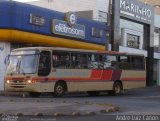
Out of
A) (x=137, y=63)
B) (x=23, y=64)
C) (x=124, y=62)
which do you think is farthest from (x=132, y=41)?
(x=23, y=64)

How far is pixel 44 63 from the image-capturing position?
27.2 metres

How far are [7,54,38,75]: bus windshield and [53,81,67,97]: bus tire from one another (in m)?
1.83

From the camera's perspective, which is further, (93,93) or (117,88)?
(117,88)

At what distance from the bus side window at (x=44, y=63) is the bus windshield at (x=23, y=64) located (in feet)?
0.99

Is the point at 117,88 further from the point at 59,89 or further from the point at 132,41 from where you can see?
the point at 132,41

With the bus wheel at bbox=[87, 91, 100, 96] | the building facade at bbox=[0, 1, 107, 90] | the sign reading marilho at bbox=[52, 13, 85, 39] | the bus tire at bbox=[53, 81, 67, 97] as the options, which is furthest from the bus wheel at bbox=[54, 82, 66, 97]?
the sign reading marilho at bbox=[52, 13, 85, 39]

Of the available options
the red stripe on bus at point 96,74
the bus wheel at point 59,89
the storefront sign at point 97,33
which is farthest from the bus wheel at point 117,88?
the storefront sign at point 97,33

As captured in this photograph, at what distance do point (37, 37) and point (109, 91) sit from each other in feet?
21.8

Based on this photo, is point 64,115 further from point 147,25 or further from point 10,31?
point 147,25

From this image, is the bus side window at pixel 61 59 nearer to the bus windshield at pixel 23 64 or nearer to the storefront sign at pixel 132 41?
the bus windshield at pixel 23 64

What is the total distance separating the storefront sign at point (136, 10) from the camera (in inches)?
1877

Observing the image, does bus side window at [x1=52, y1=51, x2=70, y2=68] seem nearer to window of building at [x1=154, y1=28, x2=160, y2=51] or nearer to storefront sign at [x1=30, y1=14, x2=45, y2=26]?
storefront sign at [x1=30, y1=14, x2=45, y2=26]

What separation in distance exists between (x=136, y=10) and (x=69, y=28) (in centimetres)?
1329

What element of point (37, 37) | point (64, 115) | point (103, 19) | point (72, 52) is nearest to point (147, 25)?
point (103, 19)
